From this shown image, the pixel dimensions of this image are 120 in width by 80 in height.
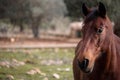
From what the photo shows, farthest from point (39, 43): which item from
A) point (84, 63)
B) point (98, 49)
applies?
point (84, 63)

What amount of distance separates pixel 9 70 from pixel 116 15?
4048 mm

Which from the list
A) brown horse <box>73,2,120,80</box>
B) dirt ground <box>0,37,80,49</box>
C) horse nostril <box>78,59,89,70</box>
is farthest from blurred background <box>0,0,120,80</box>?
horse nostril <box>78,59,89,70</box>

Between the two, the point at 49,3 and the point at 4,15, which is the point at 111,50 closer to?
the point at 4,15

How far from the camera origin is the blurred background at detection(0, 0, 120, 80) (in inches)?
467

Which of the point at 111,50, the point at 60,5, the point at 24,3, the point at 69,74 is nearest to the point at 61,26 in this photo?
the point at 60,5

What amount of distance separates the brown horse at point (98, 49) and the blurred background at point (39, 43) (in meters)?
3.52

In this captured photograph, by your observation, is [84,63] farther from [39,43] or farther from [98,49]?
[39,43]

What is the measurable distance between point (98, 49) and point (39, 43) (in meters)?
23.7

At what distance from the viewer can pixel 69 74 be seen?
1323cm

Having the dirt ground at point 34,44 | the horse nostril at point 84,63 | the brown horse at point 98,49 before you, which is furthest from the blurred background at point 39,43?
the horse nostril at point 84,63

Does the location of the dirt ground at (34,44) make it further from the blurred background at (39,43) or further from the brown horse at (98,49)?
the brown horse at (98,49)

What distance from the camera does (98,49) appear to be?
19.7 ft

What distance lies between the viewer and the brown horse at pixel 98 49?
5.77 meters

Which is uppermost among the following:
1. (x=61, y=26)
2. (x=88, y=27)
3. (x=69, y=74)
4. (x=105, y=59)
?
(x=88, y=27)
